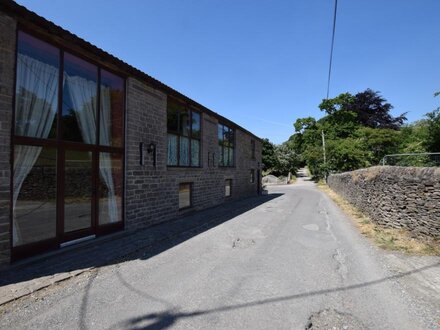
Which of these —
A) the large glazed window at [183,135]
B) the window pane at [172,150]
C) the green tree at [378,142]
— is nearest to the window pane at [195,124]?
the large glazed window at [183,135]

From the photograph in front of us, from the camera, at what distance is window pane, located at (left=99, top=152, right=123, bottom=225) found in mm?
7934

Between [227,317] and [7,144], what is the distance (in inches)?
192

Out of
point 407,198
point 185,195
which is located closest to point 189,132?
point 185,195

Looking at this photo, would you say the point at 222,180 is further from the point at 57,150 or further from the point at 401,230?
the point at 57,150

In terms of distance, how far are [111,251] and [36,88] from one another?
3.80 metres

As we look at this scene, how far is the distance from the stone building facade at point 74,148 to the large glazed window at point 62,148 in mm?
21

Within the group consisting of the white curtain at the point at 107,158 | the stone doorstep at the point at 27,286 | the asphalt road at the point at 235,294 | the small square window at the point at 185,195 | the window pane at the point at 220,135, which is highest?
the window pane at the point at 220,135

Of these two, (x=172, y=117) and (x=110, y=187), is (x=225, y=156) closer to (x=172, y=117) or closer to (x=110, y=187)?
(x=172, y=117)

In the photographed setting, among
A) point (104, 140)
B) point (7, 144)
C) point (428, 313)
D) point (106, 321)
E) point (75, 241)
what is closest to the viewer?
point (106, 321)

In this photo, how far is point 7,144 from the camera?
545 centimetres

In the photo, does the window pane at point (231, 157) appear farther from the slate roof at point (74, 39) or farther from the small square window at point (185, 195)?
the slate roof at point (74, 39)

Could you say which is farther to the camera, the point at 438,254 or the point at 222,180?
the point at 222,180

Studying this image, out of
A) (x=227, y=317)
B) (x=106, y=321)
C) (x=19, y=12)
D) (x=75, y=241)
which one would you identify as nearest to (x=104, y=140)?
(x=75, y=241)

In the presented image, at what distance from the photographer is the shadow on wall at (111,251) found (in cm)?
521
